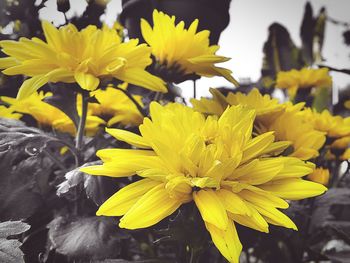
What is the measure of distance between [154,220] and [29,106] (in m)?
0.32

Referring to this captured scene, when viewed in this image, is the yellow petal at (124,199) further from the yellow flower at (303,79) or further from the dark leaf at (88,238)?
the yellow flower at (303,79)

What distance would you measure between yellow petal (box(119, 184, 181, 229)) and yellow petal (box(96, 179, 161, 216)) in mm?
13

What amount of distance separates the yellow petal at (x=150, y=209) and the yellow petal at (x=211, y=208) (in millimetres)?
20

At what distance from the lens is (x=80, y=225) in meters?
0.47

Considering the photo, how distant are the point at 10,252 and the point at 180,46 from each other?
0.29 metres

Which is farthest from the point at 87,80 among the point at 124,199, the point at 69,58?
the point at 124,199

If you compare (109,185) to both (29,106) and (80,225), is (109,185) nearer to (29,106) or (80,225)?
(80,225)

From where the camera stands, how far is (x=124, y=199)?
0.35 metres

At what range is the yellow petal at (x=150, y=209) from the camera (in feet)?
1.06

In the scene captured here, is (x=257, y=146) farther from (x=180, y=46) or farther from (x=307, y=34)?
(x=307, y=34)

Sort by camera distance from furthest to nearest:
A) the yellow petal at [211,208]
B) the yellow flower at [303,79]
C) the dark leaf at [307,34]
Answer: the dark leaf at [307,34] < the yellow flower at [303,79] < the yellow petal at [211,208]

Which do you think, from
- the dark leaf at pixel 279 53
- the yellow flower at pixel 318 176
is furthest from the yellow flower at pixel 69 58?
the dark leaf at pixel 279 53

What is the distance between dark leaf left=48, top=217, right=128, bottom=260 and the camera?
45 centimetres

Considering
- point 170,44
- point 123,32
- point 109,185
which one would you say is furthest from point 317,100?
point 109,185
